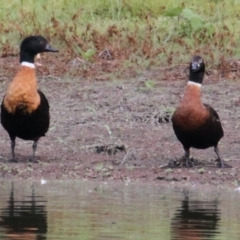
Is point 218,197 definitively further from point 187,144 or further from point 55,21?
point 55,21

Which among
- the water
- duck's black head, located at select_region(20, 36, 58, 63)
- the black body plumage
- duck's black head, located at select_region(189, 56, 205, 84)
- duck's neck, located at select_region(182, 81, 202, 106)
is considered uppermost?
duck's black head, located at select_region(20, 36, 58, 63)

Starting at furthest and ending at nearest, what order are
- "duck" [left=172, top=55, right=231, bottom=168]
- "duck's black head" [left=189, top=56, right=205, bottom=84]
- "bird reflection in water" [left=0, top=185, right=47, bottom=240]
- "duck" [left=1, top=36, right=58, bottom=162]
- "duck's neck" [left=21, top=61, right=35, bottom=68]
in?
"duck's neck" [left=21, top=61, right=35, bottom=68], "duck's black head" [left=189, top=56, right=205, bottom=84], "duck" [left=1, top=36, right=58, bottom=162], "duck" [left=172, top=55, right=231, bottom=168], "bird reflection in water" [left=0, top=185, right=47, bottom=240]

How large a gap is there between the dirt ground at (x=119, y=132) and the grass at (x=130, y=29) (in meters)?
0.59

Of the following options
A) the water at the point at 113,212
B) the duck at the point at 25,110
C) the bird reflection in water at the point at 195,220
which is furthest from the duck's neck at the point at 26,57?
the bird reflection in water at the point at 195,220

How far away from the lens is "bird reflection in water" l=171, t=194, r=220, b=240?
7715 mm

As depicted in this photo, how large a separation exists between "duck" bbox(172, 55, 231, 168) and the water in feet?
2.45

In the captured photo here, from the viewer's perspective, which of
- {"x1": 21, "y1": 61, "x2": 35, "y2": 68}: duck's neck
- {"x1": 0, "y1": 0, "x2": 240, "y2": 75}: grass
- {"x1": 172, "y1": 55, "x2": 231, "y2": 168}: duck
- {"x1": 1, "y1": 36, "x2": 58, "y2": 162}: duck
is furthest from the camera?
{"x1": 0, "y1": 0, "x2": 240, "y2": 75}: grass

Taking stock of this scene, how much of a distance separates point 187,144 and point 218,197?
4.34ft

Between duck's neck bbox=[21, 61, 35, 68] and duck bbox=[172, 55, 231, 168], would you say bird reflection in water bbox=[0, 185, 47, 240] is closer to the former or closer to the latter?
duck bbox=[172, 55, 231, 168]

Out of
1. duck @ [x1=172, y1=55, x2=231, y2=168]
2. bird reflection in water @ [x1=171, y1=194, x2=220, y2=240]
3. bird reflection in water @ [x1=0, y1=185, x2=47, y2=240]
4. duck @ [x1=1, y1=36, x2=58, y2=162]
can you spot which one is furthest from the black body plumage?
bird reflection in water @ [x1=171, y1=194, x2=220, y2=240]

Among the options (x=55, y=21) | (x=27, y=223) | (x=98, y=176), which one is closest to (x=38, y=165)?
(x=98, y=176)

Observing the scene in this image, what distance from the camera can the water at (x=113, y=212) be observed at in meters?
7.72

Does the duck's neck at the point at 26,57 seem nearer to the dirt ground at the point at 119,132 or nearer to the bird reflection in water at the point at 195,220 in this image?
the dirt ground at the point at 119,132

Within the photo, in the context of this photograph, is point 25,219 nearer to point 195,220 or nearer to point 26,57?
point 195,220
